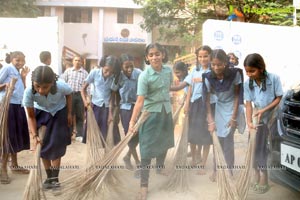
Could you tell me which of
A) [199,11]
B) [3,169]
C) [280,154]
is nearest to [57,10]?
[199,11]

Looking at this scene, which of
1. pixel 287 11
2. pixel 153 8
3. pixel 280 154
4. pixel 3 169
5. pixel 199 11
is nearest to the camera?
pixel 280 154

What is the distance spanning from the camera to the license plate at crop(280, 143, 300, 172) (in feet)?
8.02

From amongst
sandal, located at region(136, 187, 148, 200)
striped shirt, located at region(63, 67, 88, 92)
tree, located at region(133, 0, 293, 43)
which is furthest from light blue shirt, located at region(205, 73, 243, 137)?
tree, located at region(133, 0, 293, 43)

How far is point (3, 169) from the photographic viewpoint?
353 centimetres

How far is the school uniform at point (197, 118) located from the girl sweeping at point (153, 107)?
650 millimetres

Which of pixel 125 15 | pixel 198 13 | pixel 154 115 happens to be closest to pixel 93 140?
pixel 154 115

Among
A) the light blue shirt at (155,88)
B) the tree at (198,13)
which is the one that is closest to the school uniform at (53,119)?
the light blue shirt at (155,88)

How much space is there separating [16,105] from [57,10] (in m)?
14.7

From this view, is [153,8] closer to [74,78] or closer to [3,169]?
[74,78]

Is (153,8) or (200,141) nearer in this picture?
(200,141)

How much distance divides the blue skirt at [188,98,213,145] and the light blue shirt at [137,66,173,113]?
2.18 ft

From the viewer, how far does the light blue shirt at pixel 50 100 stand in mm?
2977

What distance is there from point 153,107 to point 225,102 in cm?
70

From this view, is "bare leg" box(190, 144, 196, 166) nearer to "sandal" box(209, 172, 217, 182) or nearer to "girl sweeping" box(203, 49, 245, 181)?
"sandal" box(209, 172, 217, 182)
